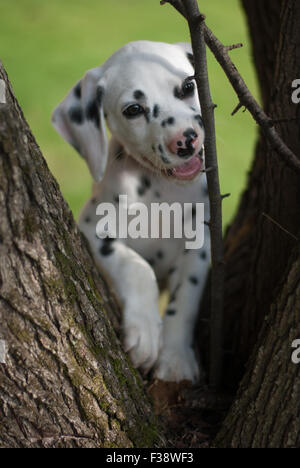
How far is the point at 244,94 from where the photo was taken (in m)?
2.21

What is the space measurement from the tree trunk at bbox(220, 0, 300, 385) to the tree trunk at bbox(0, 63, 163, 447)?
0.71m

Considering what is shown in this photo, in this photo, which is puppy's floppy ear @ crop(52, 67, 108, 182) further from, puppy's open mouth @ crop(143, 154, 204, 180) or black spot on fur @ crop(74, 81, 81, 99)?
puppy's open mouth @ crop(143, 154, 204, 180)

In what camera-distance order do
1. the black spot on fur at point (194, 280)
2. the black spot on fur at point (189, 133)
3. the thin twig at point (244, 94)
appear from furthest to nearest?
the black spot on fur at point (194, 280), the black spot on fur at point (189, 133), the thin twig at point (244, 94)

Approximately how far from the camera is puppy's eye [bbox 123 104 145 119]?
2762 mm

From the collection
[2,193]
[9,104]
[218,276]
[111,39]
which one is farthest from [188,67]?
[111,39]

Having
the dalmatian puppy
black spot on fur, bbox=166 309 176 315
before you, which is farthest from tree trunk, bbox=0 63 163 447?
black spot on fur, bbox=166 309 176 315

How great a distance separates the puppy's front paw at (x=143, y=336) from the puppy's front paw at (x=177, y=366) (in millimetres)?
78

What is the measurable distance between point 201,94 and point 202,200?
0.96 metres

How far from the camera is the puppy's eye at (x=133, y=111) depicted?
2762 mm

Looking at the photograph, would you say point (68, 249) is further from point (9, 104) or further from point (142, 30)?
point (142, 30)

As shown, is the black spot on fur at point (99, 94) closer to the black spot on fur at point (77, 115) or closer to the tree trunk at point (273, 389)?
the black spot on fur at point (77, 115)

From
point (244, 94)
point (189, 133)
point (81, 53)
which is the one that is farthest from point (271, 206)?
point (81, 53)
